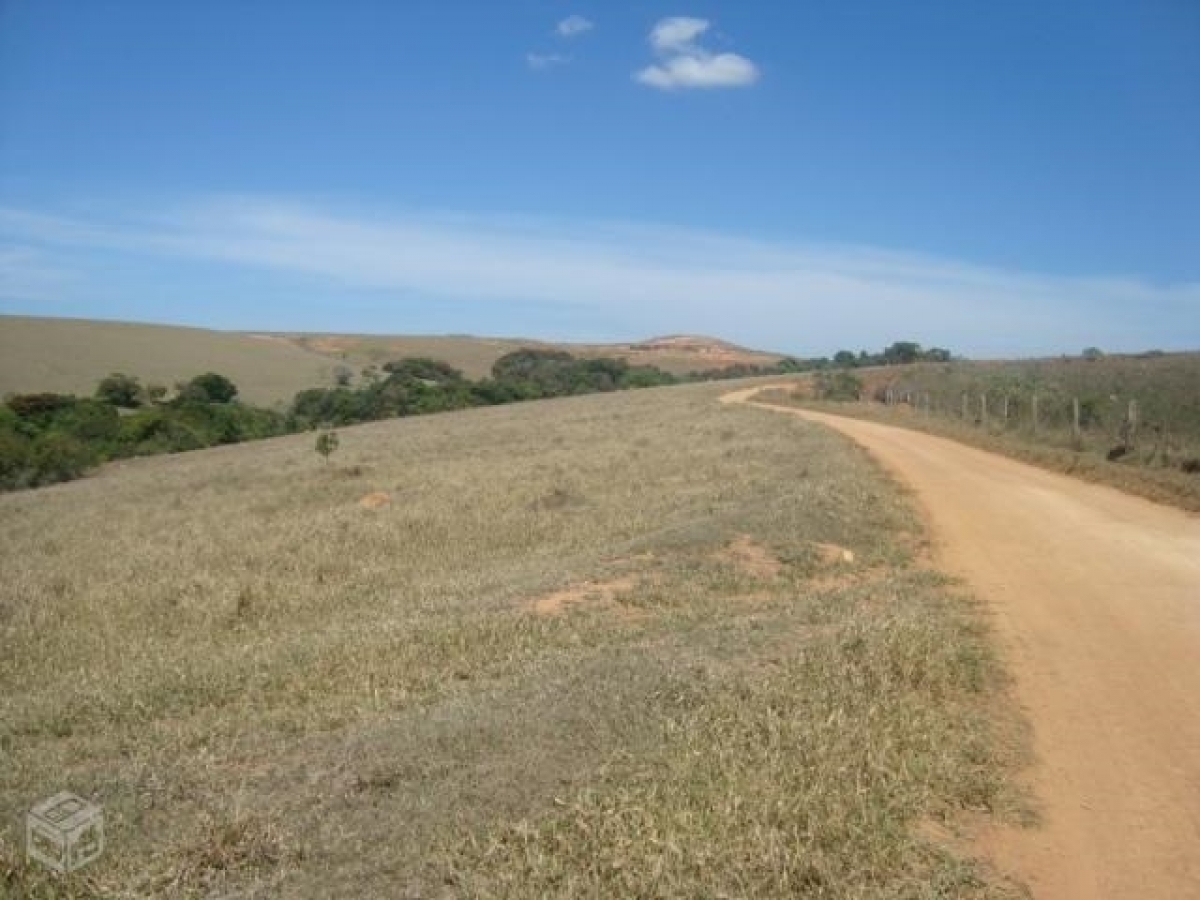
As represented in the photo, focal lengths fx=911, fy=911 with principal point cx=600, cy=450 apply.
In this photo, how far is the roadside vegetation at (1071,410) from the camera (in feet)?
53.8

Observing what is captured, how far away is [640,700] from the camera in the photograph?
568cm

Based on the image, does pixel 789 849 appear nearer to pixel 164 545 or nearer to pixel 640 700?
pixel 640 700

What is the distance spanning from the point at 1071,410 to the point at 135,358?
66299mm

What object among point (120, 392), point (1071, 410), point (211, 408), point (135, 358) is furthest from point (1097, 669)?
point (135, 358)

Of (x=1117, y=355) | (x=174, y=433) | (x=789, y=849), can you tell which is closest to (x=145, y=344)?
(x=174, y=433)

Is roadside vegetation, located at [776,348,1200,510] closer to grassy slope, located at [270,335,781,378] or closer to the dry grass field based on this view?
the dry grass field

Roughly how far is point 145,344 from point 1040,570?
80405 mm

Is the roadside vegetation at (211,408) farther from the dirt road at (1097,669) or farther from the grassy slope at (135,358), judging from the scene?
the dirt road at (1097,669)

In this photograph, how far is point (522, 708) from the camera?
226 inches

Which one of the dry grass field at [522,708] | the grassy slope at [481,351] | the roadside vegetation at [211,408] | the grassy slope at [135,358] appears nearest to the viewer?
the dry grass field at [522,708]
